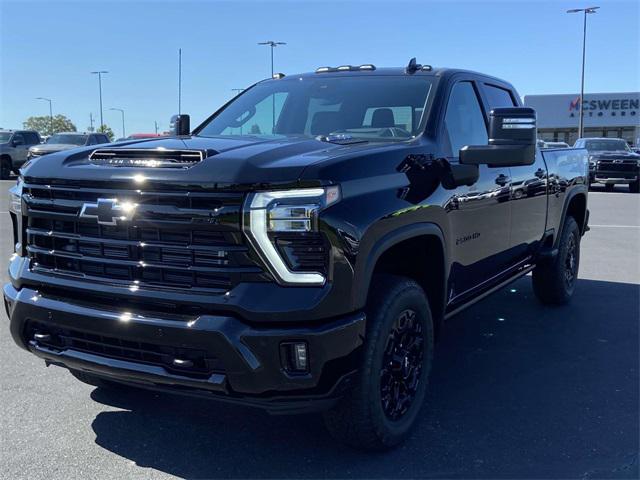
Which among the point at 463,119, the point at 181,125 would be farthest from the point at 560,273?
the point at 181,125

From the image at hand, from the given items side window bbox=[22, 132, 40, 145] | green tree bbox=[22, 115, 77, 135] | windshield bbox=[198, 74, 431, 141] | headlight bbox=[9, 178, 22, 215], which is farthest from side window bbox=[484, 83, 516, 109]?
green tree bbox=[22, 115, 77, 135]

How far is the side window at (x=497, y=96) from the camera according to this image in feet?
15.7

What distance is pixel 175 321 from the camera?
2.63 meters

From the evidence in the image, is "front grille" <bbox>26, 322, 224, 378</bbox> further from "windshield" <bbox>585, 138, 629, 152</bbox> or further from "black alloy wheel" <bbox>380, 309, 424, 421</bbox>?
"windshield" <bbox>585, 138, 629, 152</bbox>

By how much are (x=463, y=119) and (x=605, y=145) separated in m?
20.0

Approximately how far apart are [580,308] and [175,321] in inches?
185

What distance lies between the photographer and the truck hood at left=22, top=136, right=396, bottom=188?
265 centimetres

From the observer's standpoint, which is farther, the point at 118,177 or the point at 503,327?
the point at 503,327

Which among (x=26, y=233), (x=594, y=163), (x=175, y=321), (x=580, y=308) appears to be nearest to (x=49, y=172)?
(x=26, y=233)

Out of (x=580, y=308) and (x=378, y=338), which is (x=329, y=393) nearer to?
(x=378, y=338)

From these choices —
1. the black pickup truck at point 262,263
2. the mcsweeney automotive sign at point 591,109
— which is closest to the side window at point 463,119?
the black pickup truck at point 262,263

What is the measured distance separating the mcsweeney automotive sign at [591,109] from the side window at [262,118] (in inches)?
2237

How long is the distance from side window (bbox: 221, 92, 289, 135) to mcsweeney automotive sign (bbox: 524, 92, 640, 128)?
186 feet

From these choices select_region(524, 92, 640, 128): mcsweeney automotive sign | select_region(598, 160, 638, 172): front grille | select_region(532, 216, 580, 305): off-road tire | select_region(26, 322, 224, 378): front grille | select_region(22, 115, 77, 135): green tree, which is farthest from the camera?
select_region(22, 115, 77, 135): green tree
